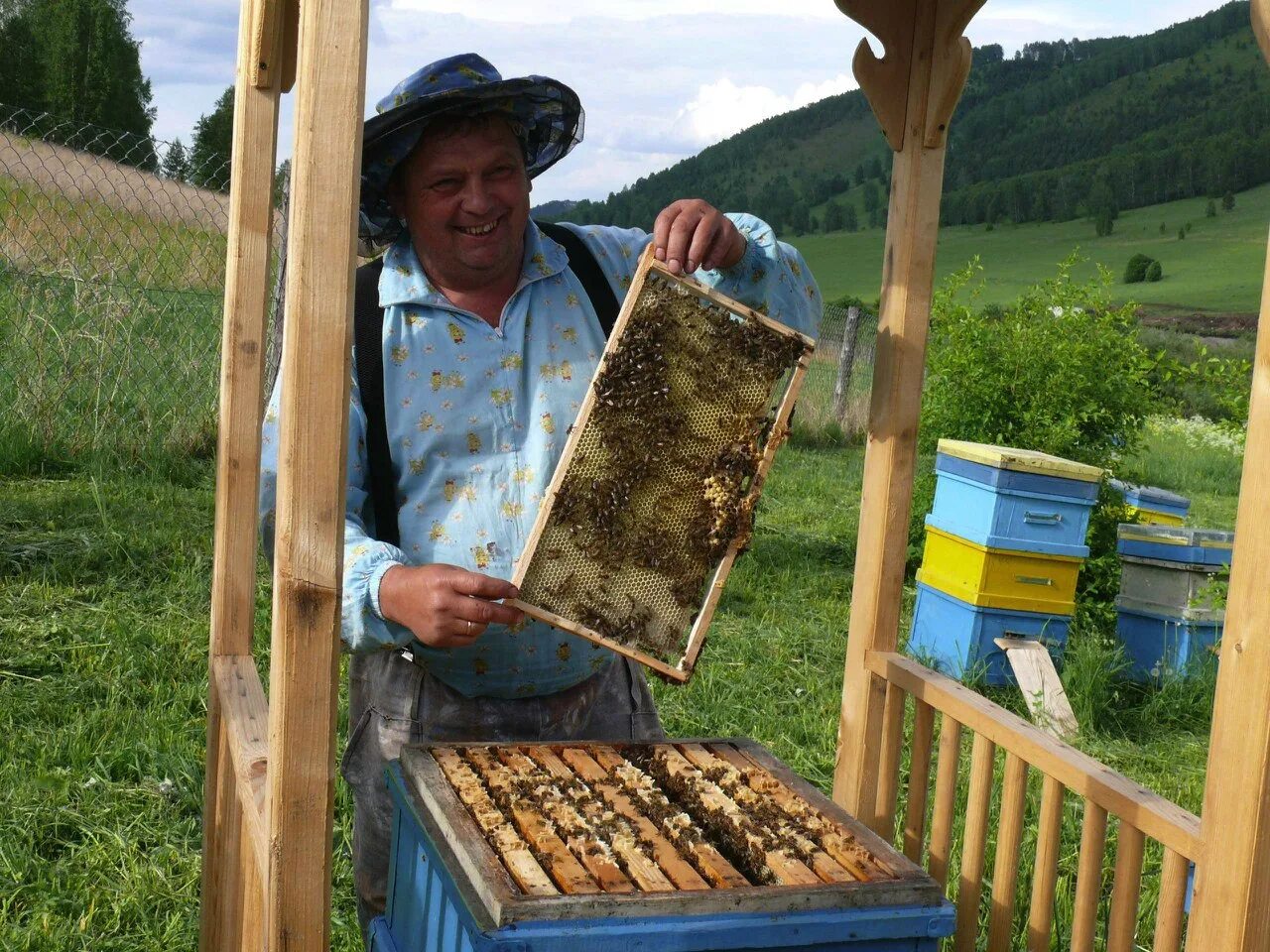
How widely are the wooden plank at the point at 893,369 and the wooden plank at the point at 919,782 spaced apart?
13 centimetres

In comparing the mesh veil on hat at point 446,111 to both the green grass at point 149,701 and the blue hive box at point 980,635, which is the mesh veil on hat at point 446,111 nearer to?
the green grass at point 149,701

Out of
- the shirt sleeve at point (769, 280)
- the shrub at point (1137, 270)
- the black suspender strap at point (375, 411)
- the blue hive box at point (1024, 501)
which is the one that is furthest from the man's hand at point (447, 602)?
the shrub at point (1137, 270)

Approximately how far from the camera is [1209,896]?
68.1 inches

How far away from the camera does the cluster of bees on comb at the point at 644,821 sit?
187 cm

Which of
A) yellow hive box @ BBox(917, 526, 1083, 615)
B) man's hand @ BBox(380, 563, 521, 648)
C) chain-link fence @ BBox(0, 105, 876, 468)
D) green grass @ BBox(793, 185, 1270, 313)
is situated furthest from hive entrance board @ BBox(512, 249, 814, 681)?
green grass @ BBox(793, 185, 1270, 313)

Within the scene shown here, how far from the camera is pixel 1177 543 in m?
6.21

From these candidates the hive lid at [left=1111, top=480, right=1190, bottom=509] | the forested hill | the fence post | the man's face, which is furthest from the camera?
the forested hill

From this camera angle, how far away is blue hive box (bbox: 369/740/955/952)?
1.69 m

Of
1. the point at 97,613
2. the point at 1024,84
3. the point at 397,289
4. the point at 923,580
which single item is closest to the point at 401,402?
the point at 397,289

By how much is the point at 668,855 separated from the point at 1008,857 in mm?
851

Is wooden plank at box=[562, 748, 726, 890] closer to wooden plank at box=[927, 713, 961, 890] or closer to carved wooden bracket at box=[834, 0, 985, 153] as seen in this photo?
wooden plank at box=[927, 713, 961, 890]

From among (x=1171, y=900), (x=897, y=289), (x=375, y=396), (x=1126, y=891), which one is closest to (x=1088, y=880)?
(x=1126, y=891)

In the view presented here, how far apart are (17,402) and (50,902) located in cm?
507

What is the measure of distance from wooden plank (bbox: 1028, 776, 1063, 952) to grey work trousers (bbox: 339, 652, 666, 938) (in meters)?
1.05
